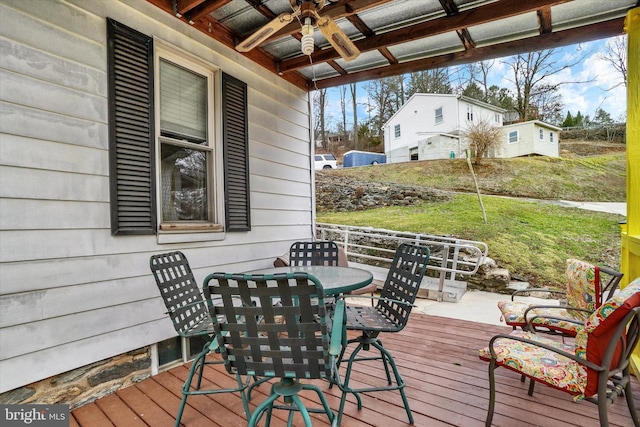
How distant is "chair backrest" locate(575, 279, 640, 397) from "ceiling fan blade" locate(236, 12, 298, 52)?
248cm

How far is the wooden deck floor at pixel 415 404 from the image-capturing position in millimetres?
1922

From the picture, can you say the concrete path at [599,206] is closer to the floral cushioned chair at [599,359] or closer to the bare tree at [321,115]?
the floral cushioned chair at [599,359]

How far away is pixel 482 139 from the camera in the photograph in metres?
12.4

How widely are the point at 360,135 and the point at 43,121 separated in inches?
815

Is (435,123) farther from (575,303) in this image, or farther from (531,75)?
(575,303)

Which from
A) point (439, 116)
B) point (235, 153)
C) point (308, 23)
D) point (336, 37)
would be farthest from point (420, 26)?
point (439, 116)

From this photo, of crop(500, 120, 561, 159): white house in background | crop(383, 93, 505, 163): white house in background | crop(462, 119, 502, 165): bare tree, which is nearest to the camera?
crop(462, 119, 502, 165): bare tree

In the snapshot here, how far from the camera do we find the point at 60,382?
2002 mm

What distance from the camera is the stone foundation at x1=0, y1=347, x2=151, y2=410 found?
73.8 inches

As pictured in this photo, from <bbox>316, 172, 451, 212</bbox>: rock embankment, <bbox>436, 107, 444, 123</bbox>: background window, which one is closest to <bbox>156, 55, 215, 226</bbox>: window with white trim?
<bbox>316, 172, 451, 212</bbox>: rock embankment

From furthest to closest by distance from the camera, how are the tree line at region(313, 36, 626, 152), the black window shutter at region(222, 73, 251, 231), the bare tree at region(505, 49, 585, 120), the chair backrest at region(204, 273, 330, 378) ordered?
the tree line at region(313, 36, 626, 152), the bare tree at region(505, 49, 585, 120), the black window shutter at region(222, 73, 251, 231), the chair backrest at region(204, 273, 330, 378)

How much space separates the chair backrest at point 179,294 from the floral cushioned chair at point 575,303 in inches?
95.4
